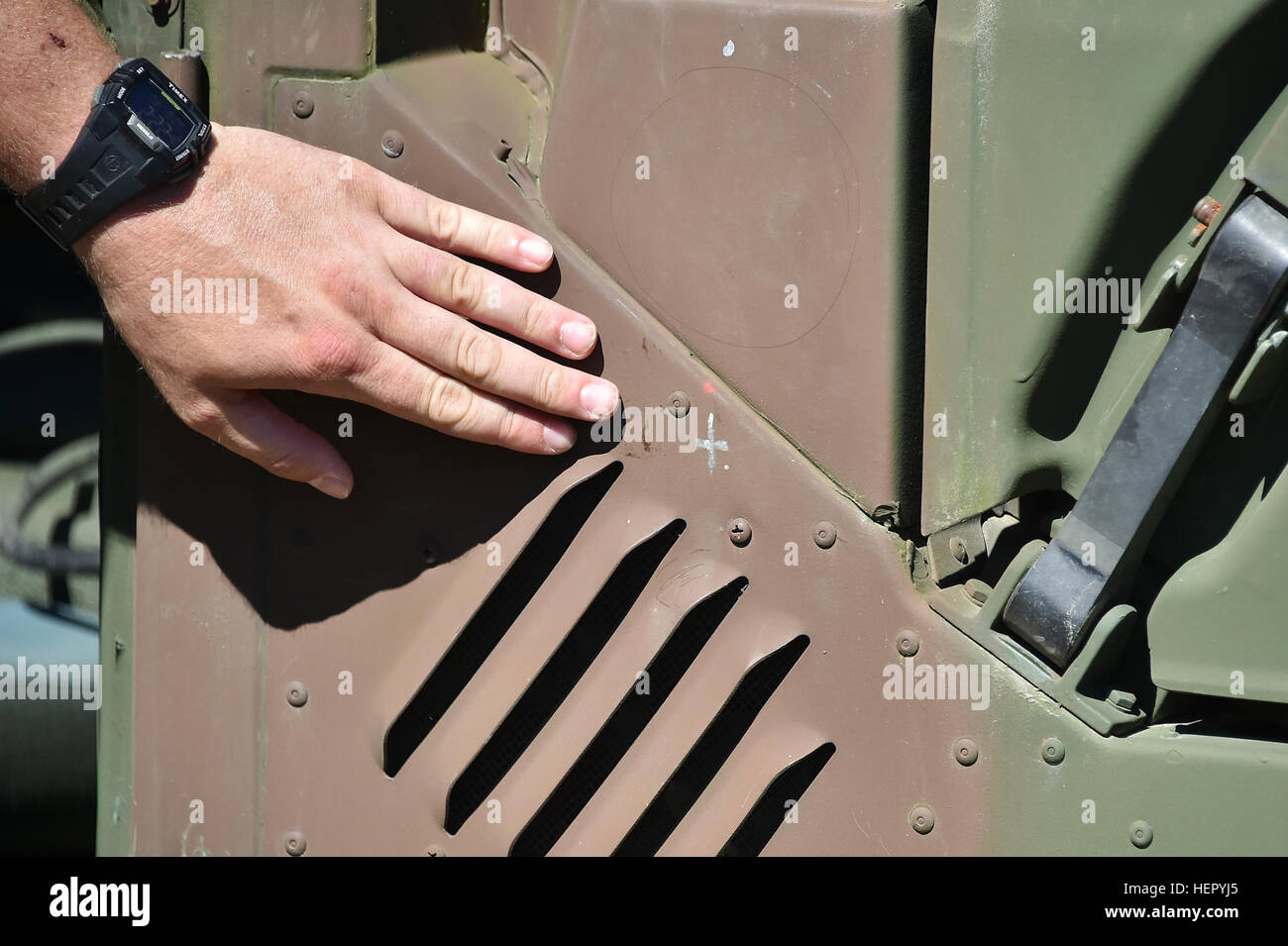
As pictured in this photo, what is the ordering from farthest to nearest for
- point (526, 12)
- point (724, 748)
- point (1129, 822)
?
point (526, 12), point (724, 748), point (1129, 822)

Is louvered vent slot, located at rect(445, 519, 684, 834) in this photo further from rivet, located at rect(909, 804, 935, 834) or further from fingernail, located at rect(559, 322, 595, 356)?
rivet, located at rect(909, 804, 935, 834)

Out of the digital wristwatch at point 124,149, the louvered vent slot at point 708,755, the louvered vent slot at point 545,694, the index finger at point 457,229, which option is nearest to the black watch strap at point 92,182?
the digital wristwatch at point 124,149

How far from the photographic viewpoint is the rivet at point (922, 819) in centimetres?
177

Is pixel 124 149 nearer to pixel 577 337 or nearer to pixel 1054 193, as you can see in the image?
pixel 577 337

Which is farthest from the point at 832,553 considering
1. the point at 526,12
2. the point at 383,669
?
the point at 526,12

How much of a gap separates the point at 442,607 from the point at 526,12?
984mm

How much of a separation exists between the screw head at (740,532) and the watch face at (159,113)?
3.15ft

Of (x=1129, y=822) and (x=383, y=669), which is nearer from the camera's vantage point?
(x=1129, y=822)

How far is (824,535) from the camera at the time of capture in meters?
1.79

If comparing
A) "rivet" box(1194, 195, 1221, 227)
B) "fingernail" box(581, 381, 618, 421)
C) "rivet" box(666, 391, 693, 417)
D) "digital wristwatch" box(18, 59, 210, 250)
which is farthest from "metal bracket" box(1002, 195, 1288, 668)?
"digital wristwatch" box(18, 59, 210, 250)

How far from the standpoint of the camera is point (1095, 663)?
174 cm

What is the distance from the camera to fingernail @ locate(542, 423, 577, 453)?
1791mm

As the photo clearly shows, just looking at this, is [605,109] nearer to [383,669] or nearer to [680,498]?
[680,498]

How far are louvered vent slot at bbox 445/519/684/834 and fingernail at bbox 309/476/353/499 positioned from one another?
41cm
